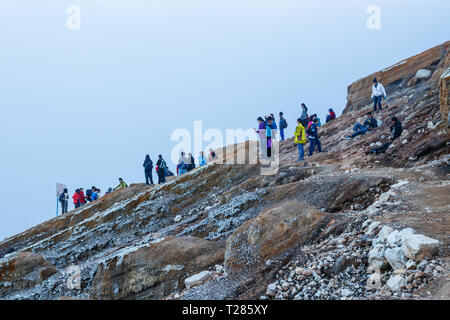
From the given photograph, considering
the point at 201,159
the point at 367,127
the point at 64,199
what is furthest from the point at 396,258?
the point at 64,199

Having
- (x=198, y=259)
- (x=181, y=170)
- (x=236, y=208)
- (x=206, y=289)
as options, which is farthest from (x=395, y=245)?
(x=181, y=170)

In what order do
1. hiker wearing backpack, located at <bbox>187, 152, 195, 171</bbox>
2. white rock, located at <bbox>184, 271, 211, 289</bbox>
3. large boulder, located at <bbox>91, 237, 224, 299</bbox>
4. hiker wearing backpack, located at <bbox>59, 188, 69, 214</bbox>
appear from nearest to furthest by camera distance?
white rock, located at <bbox>184, 271, 211, 289</bbox>
large boulder, located at <bbox>91, 237, 224, 299</bbox>
hiker wearing backpack, located at <bbox>187, 152, 195, 171</bbox>
hiker wearing backpack, located at <bbox>59, 188, 69, 214</bbox>

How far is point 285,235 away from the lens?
11.0 meters

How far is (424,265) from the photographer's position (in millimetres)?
7090

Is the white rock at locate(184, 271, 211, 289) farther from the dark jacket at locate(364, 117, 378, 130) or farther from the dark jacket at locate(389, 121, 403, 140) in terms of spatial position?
the dark jacket at locate(364, 117, 378, 130)

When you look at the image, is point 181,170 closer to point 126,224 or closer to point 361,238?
point 126,224

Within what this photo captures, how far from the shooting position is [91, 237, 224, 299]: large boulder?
12.3 metres

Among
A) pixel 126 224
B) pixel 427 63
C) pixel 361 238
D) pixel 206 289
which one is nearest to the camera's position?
pixel 361 238

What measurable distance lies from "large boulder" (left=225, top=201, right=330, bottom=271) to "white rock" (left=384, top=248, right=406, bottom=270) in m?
3.02

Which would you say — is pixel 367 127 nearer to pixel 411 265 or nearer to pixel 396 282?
pixel 411 265

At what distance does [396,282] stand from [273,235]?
4384mm

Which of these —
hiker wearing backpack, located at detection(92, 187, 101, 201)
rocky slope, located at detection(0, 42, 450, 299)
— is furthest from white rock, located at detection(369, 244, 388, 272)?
hiker wearing backpack, located at detection(92, 187, 101, 201)

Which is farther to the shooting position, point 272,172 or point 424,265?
point 272,172

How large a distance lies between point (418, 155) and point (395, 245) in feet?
31.5
